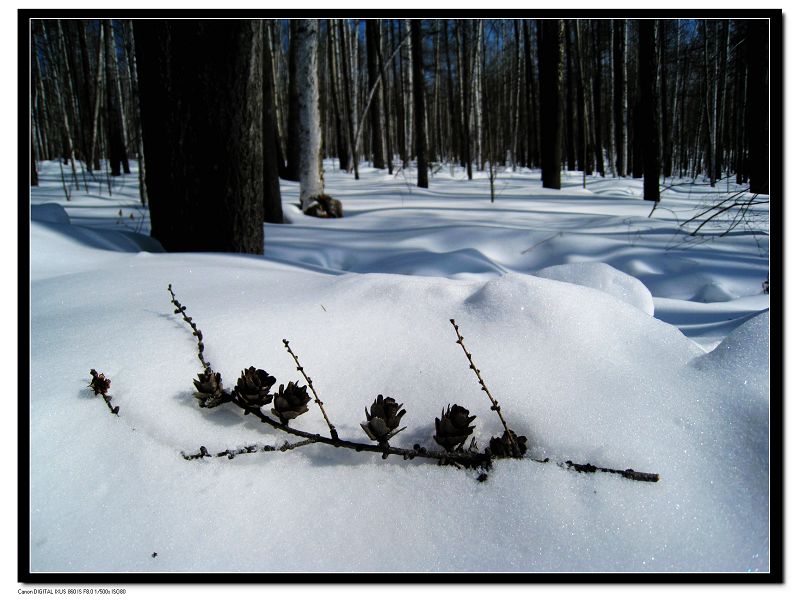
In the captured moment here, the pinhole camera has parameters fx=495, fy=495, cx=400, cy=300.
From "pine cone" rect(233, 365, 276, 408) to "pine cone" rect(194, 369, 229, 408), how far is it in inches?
1.6

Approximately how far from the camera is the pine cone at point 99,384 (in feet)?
2.67

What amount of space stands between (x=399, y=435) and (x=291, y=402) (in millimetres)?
174

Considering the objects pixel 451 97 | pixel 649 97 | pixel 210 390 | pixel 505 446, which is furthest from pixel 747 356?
pixel 451 97

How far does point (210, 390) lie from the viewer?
0.79 metres

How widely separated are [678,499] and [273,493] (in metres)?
0.55

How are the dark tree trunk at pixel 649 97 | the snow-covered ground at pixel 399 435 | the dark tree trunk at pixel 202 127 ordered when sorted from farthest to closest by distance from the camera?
1. the dark tree trunk at pixel 649 97
2. the dark tree trunk at pixel 202 127
3. the snow-covered ground at pixel 399 435

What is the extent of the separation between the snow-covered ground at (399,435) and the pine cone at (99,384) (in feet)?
0.06

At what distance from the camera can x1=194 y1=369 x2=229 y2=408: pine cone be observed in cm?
78

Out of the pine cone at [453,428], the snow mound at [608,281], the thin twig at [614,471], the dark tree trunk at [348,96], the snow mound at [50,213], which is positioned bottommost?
the thin twig at [614,471]

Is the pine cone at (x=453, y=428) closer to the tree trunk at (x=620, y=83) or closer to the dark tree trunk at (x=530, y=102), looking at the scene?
the tree trunk at (x=620, y=83)

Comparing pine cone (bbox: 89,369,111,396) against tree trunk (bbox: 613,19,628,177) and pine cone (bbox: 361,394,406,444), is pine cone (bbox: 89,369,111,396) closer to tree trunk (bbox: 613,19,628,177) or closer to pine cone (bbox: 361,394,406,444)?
pine cone (bbox: 361,394,406,444)

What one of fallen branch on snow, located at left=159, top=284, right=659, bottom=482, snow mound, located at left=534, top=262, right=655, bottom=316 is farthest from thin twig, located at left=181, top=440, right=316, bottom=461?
snow mound, located at left=534, top=262, right=655, bottom=316

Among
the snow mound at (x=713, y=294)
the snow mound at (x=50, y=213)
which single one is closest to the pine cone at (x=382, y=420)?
the snow mound at (x=713, y=294)

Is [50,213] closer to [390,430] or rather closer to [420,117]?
[390,430]
